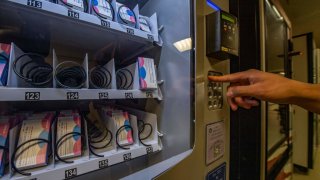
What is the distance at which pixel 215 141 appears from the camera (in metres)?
1.05

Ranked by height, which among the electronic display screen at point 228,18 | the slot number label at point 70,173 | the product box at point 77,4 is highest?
the electronic display screen at point 228,18

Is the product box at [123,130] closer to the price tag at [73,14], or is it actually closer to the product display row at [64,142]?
the product display row at [64,142]

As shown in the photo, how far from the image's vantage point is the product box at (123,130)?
2.96 feet

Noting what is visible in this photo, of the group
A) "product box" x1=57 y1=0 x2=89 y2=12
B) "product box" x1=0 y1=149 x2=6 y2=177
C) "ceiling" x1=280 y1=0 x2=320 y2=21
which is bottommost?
"product box" x1=0 y1=149 x2=6 y2=177

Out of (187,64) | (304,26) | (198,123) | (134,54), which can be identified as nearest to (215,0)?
(187,64)

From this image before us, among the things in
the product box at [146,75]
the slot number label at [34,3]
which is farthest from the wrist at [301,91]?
the slot number label at [34,3]

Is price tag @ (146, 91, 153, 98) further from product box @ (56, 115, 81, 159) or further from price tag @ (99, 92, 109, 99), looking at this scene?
product box @ (56, 115, 81, 159)

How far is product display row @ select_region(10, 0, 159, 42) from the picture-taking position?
26.0 inches

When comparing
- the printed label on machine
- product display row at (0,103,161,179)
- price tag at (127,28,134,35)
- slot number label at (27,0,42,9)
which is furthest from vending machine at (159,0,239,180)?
slot number label at (27,0,42,9)

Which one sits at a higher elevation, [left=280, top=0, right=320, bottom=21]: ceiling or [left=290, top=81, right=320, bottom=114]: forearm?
[left=280, top=0, right=320, bottom=21]: ceiling

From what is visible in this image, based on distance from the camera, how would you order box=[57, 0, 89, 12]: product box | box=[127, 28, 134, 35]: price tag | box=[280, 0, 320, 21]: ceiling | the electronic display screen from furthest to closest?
box=[280, 0, 320, 21]: ceiling, the electronic display screen, box=[127, 28, 134, 35]: price tag, box=[57, 0, 89, 12]: product box

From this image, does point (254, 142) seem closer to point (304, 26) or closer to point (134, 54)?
point (134, 54)

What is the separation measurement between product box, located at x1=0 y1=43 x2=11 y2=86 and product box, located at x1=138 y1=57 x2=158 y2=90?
0.49 meters

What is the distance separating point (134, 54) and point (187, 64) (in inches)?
15.6
